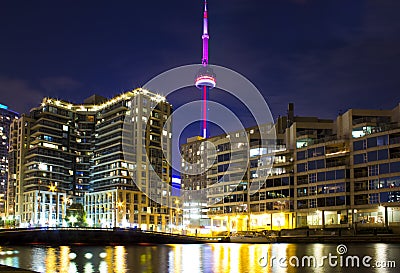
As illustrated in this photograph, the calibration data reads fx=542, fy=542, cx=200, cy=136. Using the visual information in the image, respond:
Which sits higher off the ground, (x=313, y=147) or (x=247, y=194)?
(x=313, y=147)

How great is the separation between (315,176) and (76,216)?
9279cm

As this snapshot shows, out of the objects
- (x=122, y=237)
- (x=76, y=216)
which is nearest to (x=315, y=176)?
Answer: (x=122, y=237)

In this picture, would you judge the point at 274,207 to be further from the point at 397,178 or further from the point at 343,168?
the point at 397,178

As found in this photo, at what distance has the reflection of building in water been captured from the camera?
392ft

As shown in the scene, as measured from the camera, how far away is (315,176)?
136 m

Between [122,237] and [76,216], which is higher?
[76,216]

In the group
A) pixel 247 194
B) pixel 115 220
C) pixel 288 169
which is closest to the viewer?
pixel 288 169

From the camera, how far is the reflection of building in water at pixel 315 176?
392 feet

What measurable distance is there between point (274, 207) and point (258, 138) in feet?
78.4

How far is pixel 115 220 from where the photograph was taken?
184125 millimetres

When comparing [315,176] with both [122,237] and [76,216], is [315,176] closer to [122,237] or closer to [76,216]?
[122,237]

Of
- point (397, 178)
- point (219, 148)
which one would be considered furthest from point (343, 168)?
point (219, 148)

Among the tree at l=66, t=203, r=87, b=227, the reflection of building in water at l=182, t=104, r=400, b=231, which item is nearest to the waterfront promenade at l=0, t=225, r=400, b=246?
the reflection of building in water at l=182, t=104, r=400, b=231

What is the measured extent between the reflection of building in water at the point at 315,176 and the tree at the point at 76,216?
4898 centimetres
